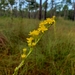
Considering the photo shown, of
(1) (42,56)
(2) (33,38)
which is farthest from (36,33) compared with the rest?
(1) (42,56)

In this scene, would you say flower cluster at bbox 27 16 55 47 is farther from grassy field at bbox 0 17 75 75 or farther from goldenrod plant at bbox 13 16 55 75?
grassy field at bbox 0 17 75 75

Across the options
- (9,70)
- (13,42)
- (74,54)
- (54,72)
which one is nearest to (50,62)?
(54,72)

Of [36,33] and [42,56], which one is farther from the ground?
[36,33]

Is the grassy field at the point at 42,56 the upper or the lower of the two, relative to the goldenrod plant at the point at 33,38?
lower

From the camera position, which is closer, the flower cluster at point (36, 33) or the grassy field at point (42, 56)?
the flower cluster at point (36, 33)

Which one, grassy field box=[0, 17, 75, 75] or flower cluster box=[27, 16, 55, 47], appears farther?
grassy field box=[0, 17, 75, 75]

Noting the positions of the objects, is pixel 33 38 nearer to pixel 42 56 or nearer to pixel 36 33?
pixel 36 33

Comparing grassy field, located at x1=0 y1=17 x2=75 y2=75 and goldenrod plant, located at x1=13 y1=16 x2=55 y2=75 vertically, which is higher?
goldenrod plant, located at x1=13 y1=16 x2=55 y2=75

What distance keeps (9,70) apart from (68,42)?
0.82 meters

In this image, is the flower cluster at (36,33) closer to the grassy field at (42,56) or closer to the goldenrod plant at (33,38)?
the goldenrod plant at (33,38)

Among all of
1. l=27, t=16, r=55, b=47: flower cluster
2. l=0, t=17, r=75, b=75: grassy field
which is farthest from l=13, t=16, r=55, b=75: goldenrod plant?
l=0, t=17, r=75, b=75: grassy field

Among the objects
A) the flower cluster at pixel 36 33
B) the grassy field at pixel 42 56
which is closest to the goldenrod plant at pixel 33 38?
the flower cluster at pixel 36 33

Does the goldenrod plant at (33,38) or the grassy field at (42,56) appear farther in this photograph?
the grassy field at (42,56)

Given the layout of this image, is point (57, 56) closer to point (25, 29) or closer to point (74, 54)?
point (74, 54)
